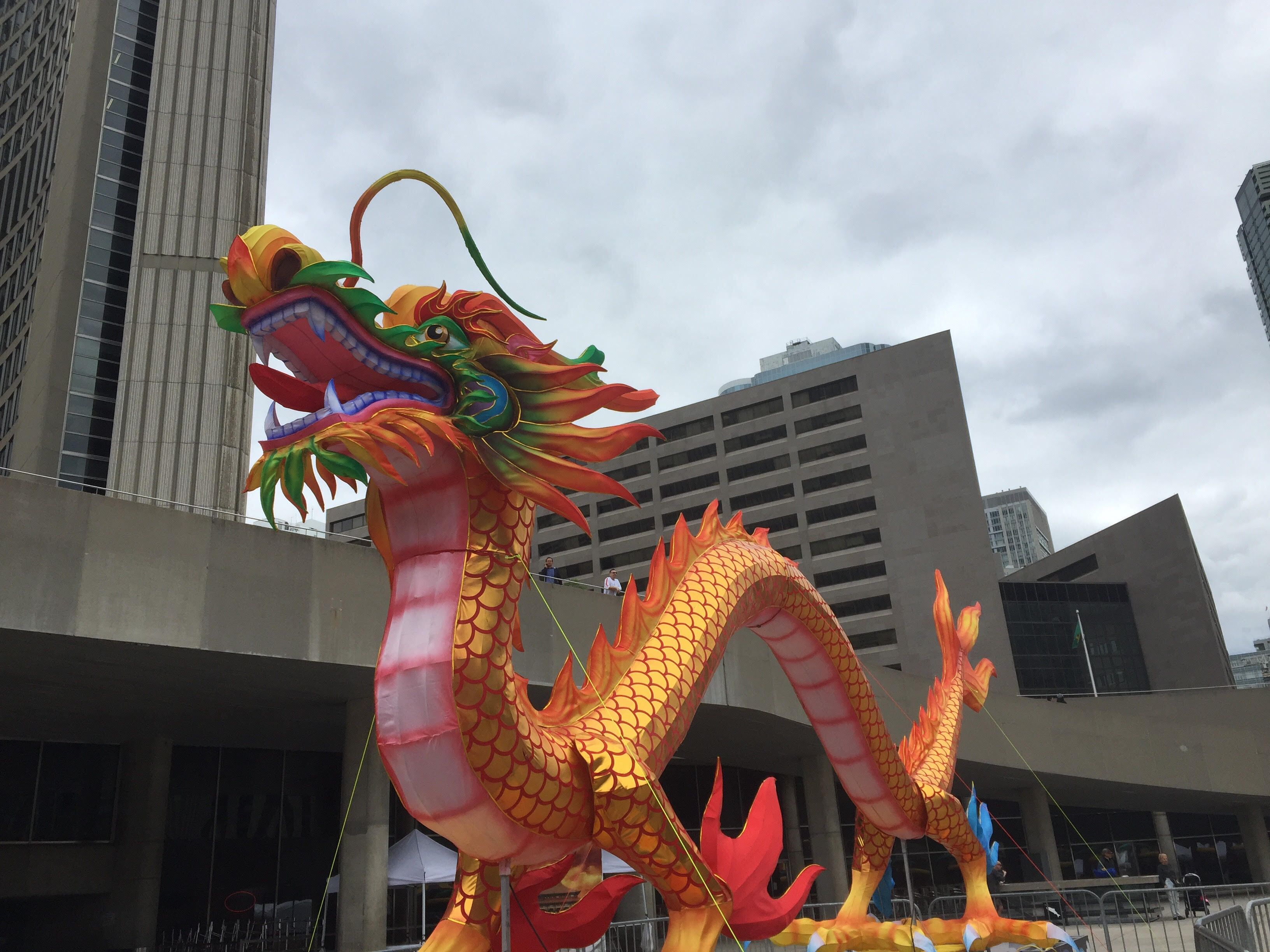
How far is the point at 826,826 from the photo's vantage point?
66.8 feet

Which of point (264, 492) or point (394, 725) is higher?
point (264, 492)

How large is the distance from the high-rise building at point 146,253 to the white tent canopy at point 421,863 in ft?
63.5

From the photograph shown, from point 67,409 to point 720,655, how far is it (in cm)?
3417

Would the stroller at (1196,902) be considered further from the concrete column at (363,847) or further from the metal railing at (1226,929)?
the concrete column at (363,847)

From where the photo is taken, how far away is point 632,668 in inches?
227

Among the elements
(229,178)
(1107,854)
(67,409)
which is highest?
(229,178)

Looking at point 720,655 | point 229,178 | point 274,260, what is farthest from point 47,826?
point 229,178

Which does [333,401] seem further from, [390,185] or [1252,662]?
[1252,662]

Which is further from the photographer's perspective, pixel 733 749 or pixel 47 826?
pixel 733 749

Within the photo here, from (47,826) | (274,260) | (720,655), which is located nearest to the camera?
(274,260)

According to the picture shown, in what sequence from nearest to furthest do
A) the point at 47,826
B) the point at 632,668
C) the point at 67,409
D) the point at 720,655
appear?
the point at 632,668 → the point at 720,655 → the point at 47,826 → the point at 67,409

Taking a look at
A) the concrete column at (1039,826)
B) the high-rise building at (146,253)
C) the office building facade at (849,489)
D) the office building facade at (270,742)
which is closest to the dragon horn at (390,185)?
the office building facade at (270,742)

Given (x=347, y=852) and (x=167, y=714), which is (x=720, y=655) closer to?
(x=347, y=852)

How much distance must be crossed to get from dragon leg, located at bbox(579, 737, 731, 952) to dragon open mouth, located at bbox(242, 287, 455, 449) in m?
2.04
